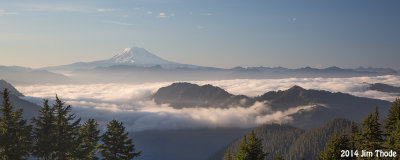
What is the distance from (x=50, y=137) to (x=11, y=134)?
11.6 feet

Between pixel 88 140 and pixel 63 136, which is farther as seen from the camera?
pixel 88 140

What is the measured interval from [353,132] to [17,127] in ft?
118

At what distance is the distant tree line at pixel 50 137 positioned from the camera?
2805cm

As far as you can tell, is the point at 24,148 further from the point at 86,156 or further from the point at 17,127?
the point at 86,156

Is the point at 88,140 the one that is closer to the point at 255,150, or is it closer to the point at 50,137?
the point at 50,137

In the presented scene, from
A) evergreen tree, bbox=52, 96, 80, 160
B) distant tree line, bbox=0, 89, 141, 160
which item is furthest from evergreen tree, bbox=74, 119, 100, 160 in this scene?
evergreen tree, bbox=52, 96, 80, 160

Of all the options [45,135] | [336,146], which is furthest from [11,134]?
[336,146]

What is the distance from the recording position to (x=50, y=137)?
3030cm

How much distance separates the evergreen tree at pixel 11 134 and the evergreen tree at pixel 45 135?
4.13 feet

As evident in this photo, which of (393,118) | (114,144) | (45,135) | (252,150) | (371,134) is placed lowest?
(114,144)

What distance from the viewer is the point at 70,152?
31.6m

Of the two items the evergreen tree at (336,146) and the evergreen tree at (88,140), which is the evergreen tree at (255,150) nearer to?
the evergreen tree at (336,146)

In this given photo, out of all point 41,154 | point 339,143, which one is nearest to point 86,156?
point 41,154

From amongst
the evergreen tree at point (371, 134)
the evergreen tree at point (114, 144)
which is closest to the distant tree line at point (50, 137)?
the evergreen tree at point (114, 144)
